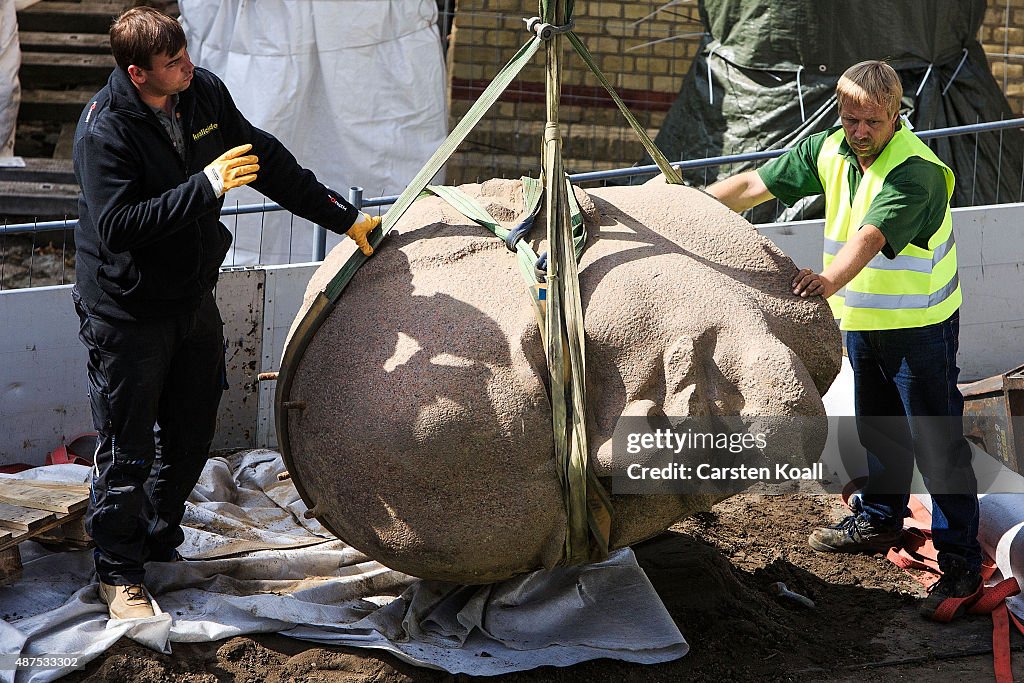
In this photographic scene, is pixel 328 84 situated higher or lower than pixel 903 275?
higher

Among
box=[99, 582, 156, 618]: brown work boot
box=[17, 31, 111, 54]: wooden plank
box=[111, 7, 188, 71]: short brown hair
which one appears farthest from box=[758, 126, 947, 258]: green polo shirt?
box=[17, 31, 111, 54]: wooden plank

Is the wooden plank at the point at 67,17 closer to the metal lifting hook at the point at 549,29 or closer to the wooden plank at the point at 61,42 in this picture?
the wooden plank at the point at 61,42

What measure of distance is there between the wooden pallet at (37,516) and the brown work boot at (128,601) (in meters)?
0.36

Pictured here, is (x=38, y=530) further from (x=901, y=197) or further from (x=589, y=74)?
(x=589, y=74)

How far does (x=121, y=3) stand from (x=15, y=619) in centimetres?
696

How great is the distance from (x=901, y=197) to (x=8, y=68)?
620 centimetres

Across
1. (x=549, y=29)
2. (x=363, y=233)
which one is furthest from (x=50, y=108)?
(x=549, y=29)

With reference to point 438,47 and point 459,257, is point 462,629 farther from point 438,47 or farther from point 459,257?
point 438,47

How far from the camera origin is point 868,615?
4172 millimetres

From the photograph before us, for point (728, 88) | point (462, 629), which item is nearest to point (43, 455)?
point (462, 629)

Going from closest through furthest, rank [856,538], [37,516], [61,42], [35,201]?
[37,516] < [856,538] < [35,201] < [61,42]

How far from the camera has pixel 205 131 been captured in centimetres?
363

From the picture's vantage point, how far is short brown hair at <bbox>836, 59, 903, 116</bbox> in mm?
3887

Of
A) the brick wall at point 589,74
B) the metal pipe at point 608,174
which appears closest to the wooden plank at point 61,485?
the metal pipe at point 608,174
